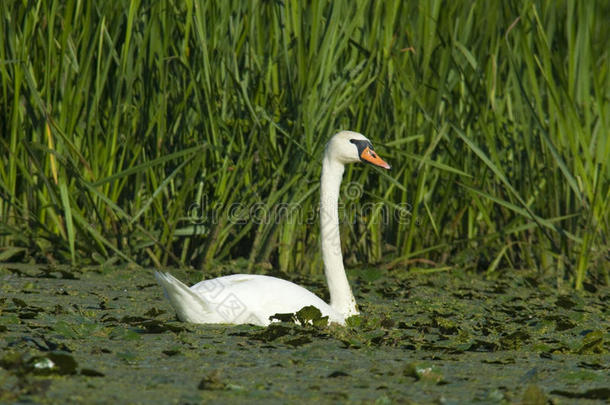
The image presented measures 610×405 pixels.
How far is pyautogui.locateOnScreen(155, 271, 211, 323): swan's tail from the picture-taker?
4383 mm

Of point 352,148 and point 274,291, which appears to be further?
point 352,148

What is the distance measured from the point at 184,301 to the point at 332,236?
104 cm

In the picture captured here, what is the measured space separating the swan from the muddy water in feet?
0.32

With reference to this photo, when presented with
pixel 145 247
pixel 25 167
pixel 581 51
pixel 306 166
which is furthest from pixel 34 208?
pixel 581 51

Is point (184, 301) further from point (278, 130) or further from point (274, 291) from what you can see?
point (278, 130)

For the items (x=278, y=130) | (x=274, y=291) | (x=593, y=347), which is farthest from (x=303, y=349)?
(x=278, y=130)

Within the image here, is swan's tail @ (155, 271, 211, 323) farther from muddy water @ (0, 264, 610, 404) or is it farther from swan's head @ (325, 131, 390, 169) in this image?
swan's head @ (325, 131, 390, 169)

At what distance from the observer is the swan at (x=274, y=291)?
15.0 ft

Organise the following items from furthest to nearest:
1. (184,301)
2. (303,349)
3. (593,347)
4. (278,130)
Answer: (278,130), (184,301), (593,347), (303,349)

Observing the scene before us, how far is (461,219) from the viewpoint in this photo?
715cm

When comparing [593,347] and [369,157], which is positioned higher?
[369,157]

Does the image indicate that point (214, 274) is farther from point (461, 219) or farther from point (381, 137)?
point (461, 219)

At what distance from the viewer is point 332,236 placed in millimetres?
5246

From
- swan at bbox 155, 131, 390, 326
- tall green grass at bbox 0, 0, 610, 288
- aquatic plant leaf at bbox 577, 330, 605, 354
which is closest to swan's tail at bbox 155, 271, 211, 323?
swan at bbox 155, 131, 390, 326
